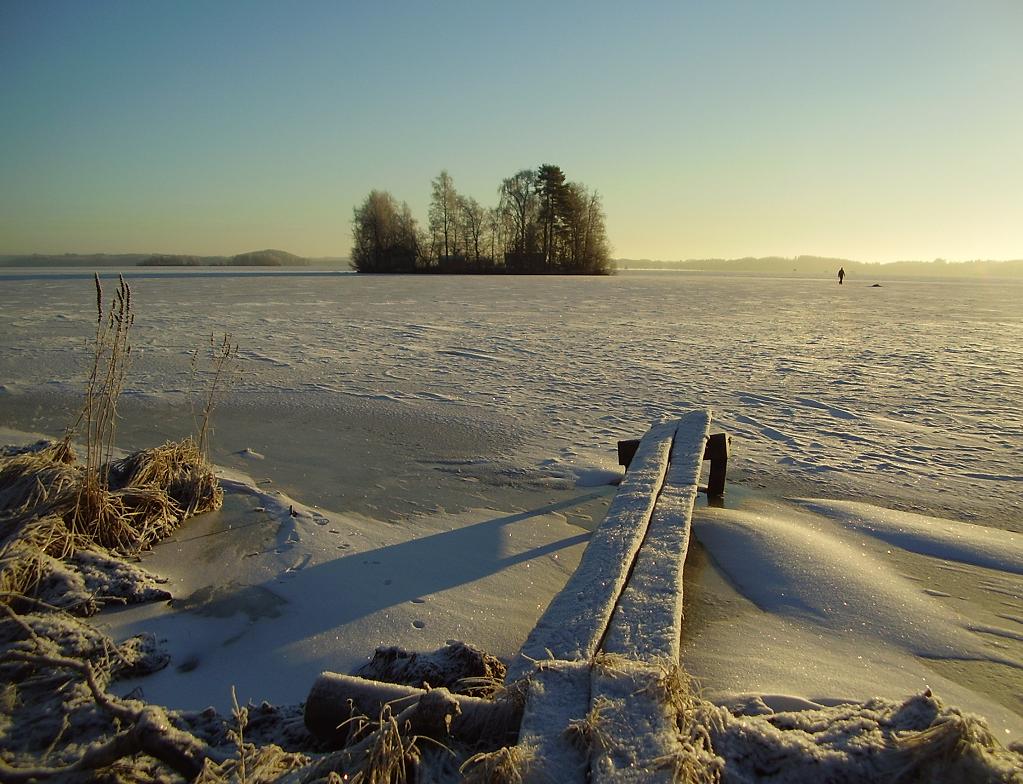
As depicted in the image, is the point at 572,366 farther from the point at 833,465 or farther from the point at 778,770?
the point at 778,770

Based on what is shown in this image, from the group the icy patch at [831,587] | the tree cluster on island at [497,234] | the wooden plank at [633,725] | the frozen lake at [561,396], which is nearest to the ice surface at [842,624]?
the icy patch at [831,587]

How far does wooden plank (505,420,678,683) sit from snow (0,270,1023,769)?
1.52 ft

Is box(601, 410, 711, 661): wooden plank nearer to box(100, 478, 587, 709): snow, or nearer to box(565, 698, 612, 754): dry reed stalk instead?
box(565, 698, 612, 754): dry reed stalk

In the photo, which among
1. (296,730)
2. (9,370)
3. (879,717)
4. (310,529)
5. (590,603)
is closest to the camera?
(879,717)

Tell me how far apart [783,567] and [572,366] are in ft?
18.8

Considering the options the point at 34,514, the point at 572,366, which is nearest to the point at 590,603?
the point at 34,514

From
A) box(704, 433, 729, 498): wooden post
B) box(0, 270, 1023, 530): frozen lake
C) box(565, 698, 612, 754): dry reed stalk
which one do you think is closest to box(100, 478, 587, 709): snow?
box(0, 270, 1023, 530): frozen lake

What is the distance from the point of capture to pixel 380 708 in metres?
1.62

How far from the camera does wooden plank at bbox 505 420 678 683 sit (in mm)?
1773

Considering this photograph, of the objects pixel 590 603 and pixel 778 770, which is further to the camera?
pixel 590 603

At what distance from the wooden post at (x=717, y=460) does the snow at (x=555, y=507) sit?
13 cm

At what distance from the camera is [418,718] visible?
4.91 ft

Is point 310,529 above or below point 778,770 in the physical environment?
below

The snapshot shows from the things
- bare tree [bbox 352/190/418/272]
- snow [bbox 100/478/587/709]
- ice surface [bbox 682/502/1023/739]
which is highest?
bare tree [bbox 352/190/418/272]
